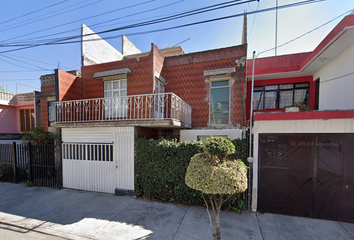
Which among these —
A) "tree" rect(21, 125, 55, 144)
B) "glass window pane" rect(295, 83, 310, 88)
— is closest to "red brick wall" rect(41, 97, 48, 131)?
"tree" rect(21, 125, 55, 144)

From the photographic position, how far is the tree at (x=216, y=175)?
8.10ft

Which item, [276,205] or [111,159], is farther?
[111,159]

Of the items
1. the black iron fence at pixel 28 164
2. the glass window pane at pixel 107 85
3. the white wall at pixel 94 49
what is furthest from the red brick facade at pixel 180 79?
the black iron fence at pixel 28 164

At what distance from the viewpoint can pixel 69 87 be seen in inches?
256

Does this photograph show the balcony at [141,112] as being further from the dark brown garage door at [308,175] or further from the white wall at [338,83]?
the white wall at [338,83]

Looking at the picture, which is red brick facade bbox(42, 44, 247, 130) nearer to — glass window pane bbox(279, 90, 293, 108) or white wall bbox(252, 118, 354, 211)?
white wall bbox(252, 118, 354, 211)

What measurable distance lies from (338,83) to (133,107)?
8.20m

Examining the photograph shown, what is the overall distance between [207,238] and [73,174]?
5784 mm

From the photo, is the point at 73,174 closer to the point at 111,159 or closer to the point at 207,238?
the point at 111,159

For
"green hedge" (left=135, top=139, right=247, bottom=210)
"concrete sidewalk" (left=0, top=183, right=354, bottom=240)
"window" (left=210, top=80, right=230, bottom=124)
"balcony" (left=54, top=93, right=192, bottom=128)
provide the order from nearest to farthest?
"concrete sidewalk" (left=0, top=183, right=354, bottom=240)
"green hedge" (left=135, top=139, right=247, bottom=210)
"balcony" (left=54, top=93, right=192, bottom=128)
"window" (left=210, top=80, right=230, bottom=124)

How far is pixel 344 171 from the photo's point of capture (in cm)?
379

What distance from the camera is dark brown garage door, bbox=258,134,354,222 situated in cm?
379

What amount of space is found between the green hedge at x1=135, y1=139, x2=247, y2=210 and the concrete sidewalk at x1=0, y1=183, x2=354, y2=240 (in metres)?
0.28

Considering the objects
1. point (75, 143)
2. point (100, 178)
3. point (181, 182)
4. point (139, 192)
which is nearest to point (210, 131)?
point (181, 182)
